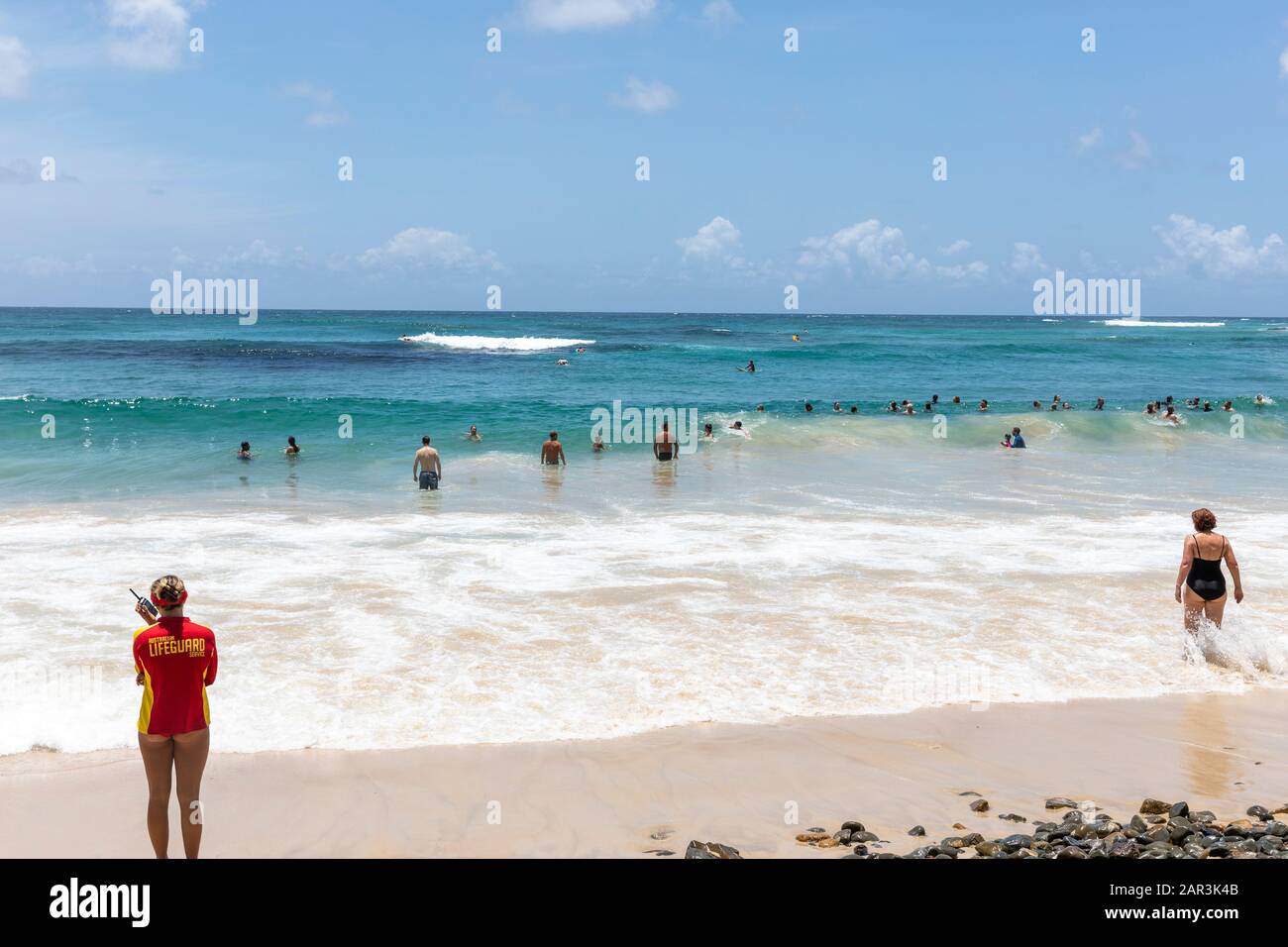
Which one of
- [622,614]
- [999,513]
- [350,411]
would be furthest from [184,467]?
[999,513]

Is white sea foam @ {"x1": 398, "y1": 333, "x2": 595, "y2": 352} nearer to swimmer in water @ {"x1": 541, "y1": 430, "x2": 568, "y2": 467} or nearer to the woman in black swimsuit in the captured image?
swimmer in water @ {"x1": 541, "y1": 430, "x2": 568, "y2": 467}

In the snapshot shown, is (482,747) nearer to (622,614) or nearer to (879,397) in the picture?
(622,614)

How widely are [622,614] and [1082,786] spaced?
5241 mm

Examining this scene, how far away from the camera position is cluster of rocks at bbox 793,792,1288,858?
18.8ft

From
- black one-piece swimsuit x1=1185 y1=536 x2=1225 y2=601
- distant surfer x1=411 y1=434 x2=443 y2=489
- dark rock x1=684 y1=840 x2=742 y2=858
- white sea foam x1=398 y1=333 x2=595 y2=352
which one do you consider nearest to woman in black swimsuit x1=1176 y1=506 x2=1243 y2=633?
black one-piece swimsuit x1=1185 y1=536 x2=1225 y2=601

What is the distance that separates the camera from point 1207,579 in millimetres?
9867

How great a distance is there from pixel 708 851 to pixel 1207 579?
6.45 metres

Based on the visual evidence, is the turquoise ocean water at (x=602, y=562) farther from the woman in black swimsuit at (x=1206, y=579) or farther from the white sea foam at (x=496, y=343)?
the white sea foam at (x=496, y=343)

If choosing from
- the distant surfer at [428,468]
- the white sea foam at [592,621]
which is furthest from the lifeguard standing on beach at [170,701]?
the distant surfer at [428,468]

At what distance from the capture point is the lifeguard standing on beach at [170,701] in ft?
18.7

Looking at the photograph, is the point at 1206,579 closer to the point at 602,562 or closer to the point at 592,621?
the point at 592,621
